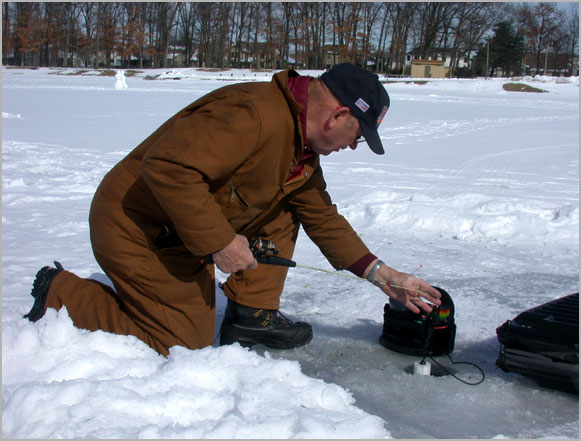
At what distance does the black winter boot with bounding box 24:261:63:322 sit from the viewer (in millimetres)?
2523

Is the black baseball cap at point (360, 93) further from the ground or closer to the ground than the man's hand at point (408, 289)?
further from the ground

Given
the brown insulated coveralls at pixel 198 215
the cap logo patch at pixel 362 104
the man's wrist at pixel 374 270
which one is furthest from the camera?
the man's wrist at pixel 374 270

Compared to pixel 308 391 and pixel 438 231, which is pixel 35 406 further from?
pixel 438 231

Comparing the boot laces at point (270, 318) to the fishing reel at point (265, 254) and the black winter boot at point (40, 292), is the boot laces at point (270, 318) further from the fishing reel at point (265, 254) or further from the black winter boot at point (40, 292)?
the black winter boot at point (40, 292)

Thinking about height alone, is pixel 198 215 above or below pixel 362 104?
below

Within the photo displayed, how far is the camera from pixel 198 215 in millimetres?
2115

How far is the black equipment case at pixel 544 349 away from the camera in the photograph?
2258mm

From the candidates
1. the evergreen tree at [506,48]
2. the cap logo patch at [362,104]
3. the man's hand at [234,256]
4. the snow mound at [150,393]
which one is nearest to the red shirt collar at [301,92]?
the cap logo patch at [362,104]

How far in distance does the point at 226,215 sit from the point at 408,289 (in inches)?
34.6

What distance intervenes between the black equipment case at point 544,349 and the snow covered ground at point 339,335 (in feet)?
0.28

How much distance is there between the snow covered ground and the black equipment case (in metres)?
0.09

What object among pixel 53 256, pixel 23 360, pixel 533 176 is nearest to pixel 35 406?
pixel 23 360

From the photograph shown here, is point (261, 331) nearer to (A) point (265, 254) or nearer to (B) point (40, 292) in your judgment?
(A) point (265, 254)

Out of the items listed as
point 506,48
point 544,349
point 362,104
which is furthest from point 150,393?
point 506,48
